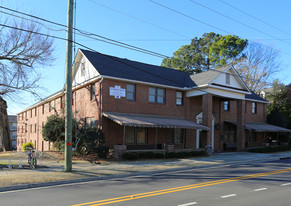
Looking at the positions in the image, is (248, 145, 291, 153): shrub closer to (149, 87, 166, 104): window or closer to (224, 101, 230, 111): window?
(224, 101, 230, 111): window

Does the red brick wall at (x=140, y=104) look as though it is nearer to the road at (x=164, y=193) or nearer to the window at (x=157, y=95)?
the window at (x=157, y=95)

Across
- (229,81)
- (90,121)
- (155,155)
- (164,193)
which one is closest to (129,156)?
(155,155)

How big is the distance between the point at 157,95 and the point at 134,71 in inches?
112

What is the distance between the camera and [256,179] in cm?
1041

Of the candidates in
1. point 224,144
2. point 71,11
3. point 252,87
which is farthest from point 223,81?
point 252,87

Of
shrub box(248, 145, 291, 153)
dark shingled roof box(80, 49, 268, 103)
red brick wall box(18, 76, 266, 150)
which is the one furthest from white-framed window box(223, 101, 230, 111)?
shrub box(248, 145, 291, 153)

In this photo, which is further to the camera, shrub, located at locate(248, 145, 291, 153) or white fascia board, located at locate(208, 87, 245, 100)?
shrub, located at locate(248, 145, 291, 153)

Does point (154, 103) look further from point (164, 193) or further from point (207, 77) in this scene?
point (164, 193)

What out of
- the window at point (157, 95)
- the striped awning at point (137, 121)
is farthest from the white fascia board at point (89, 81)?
the window at point (157, 95)

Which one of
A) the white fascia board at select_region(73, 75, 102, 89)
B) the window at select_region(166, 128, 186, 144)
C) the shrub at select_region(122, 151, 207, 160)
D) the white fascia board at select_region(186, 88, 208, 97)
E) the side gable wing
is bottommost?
the shrub at select_region(122, 151, 207, 160)

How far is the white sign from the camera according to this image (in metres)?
19.4

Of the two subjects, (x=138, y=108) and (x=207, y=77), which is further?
(x=207, y=77)

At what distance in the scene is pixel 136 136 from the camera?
20.7m

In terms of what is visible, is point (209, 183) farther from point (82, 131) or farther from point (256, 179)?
point (82, 131)
